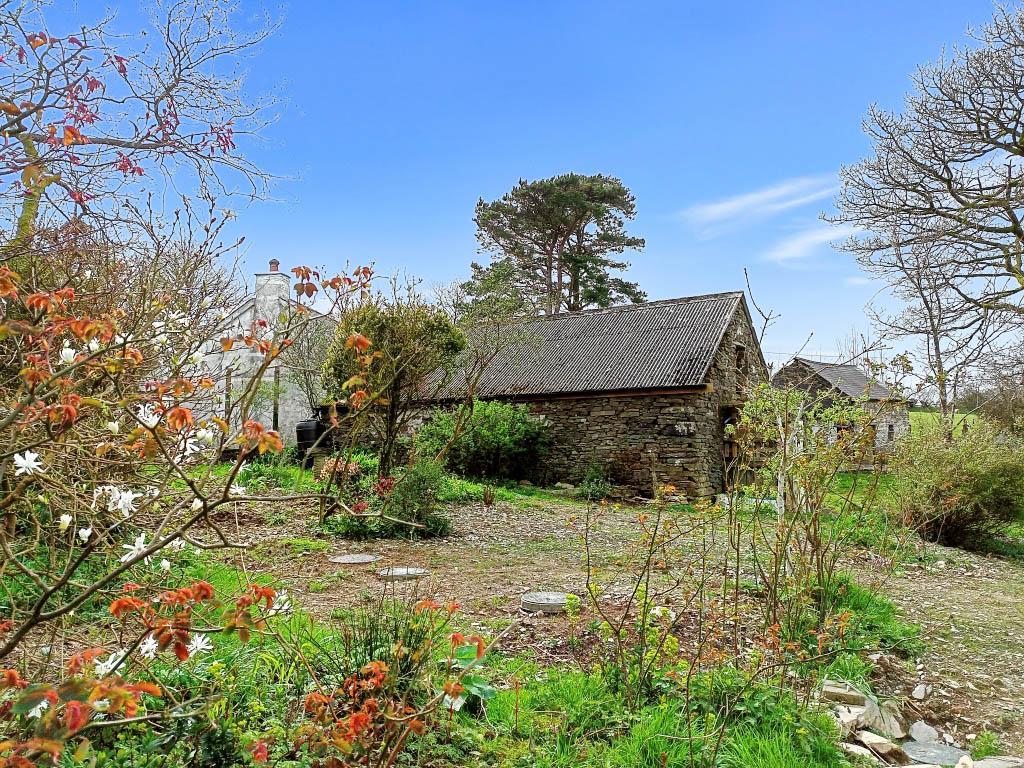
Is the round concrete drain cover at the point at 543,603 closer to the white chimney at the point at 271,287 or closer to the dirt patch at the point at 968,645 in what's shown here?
the dirt patch at the point at 968,645

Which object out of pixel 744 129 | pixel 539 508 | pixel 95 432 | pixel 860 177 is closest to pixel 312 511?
pixel 539 508

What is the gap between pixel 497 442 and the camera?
16453 millimetres

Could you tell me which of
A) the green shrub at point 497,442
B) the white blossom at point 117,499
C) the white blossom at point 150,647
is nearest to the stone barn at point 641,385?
the green shrub at point 497,442

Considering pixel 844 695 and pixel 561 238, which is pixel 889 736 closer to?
pixel 844 695

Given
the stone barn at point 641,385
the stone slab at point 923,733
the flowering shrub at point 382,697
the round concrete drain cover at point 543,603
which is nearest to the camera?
the flowering shrub at point 382,697

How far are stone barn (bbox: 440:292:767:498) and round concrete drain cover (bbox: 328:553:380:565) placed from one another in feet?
30.2

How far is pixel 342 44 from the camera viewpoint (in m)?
6.24

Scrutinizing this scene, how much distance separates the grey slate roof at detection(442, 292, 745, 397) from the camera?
1662cm

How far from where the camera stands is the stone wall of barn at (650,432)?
16.0 meters

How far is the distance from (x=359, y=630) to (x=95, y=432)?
5.51 feet

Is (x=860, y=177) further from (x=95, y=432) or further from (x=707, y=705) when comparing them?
(x=95, y=432)

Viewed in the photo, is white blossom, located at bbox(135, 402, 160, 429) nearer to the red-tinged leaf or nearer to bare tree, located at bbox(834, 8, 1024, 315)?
the red-tinged leaf

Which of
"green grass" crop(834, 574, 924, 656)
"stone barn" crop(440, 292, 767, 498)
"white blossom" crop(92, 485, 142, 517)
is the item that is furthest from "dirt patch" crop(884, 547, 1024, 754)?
"stone barn" crop(440, 292, 767, 498)

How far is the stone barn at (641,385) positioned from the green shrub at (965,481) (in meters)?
4.28
